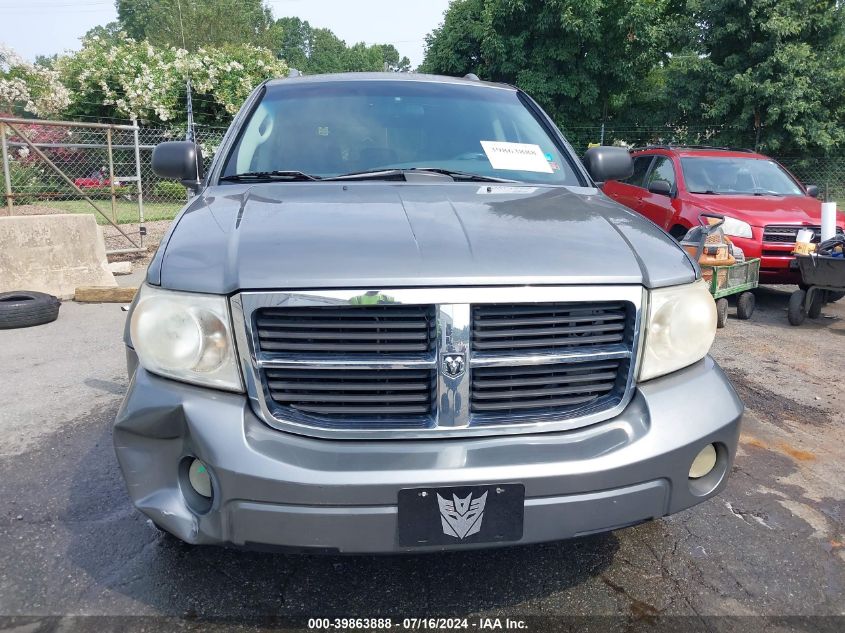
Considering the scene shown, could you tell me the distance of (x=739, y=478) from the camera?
3344 millimetres

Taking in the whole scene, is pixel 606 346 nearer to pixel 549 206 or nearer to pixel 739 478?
pixel 549 206

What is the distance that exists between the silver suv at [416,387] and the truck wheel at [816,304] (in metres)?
5.53

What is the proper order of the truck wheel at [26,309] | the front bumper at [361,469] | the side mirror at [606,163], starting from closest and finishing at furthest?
the front bumper at [361,469], the side mirror at [606,163], the truck wheel at [26,309]

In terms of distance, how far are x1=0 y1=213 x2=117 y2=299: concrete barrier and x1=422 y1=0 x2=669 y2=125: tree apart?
52.4 feet

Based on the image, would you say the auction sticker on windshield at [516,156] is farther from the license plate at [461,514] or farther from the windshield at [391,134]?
the license plate at [461,514]

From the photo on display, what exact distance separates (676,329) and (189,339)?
149 cm

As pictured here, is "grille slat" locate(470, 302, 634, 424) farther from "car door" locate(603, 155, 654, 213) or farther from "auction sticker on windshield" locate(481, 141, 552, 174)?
"car door" locate(603, 155, 654, 213)

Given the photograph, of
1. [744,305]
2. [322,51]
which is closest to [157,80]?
[744,305]

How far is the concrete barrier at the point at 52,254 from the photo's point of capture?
7195 mm

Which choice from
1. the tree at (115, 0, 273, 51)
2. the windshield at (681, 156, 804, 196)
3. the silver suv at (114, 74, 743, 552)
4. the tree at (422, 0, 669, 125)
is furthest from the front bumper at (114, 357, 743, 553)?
the tree at (115, 0, 273, 51)

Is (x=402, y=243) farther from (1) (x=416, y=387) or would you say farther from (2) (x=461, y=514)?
(2) (x=461, y=514)

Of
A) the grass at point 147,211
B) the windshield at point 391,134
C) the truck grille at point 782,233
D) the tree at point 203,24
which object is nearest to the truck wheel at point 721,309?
the truck grille at point 782,233

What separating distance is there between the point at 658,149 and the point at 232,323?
8757 millimetres

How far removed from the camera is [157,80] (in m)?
21.4
